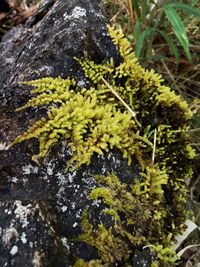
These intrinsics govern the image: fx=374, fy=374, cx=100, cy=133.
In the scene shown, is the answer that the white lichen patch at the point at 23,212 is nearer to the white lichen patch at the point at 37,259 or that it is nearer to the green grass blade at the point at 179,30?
the white lichen patch at the point at 37,259

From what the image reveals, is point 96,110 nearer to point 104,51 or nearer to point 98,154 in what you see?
point 98,154

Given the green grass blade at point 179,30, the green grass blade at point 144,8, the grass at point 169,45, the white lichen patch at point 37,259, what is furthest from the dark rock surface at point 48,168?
the grass at point 169,45

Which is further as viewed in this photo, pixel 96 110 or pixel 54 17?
pixel 54 17

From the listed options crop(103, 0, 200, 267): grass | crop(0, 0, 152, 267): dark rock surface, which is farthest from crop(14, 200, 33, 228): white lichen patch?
crop(103, 0, 200, 267): grass

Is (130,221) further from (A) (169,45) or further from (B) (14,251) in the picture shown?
(A) (169,45)

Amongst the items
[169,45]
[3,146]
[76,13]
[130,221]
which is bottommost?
[169,45]

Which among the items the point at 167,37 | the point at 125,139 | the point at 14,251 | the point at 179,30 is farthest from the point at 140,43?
the point at 14,251

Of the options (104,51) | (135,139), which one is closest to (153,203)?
(135,139)
